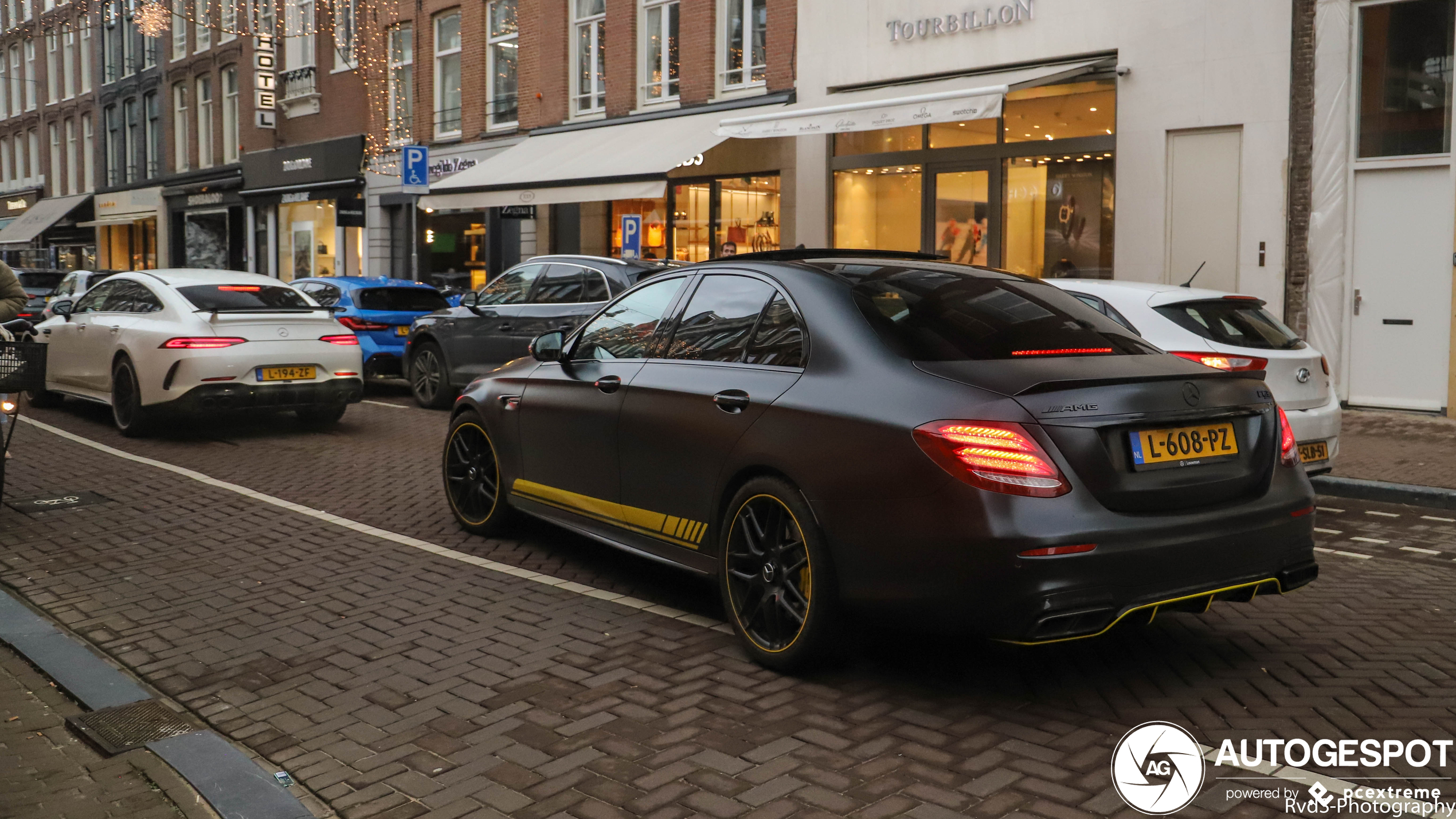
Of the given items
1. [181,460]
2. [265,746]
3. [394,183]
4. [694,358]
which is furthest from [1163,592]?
[394,183]

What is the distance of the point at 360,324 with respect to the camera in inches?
599

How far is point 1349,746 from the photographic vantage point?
3.83 meters

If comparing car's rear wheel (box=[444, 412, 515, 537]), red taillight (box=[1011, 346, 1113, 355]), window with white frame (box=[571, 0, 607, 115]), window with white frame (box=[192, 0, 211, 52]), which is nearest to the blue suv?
car's rear wheel (box=[444, 412, 515, 537])

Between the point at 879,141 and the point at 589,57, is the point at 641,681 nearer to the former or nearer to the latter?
the point at 879,141

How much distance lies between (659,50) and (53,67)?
121 ft

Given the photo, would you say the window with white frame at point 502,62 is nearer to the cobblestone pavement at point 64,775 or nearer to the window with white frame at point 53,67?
the cobblestone pavement at point 64,775

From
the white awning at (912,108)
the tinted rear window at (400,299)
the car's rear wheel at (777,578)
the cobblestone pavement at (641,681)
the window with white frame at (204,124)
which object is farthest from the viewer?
the window with white frame at (204,124)

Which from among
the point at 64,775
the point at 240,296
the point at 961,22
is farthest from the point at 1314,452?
the point at 961,22

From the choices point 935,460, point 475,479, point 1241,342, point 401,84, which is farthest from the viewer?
point 401,84

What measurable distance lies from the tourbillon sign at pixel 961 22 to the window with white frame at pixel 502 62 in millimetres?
9923

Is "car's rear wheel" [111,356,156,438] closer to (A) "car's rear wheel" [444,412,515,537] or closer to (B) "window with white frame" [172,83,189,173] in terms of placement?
(A) "car's rear wheel" [444,412,515,537]

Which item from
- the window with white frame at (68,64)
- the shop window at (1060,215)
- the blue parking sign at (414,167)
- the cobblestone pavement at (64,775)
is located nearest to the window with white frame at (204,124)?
the window with white frame at (68,64)

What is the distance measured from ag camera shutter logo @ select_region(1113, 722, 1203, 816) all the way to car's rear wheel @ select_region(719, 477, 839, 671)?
1.06 m

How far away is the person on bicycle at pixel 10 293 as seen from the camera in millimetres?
8781
